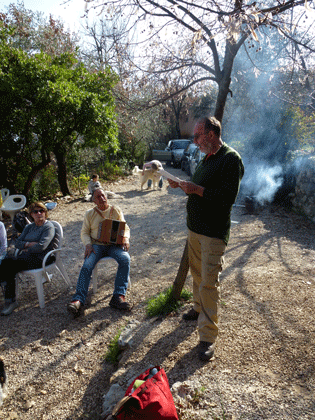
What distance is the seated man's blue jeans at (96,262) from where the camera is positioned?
13.1 feet

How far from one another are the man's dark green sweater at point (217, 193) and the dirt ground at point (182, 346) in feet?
3.85

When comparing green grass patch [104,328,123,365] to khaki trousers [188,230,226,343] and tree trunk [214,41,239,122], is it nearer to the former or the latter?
khaki trousers [188,230,226,343]

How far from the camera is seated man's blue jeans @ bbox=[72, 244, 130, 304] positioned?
3990mm

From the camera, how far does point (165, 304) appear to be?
3.78 m

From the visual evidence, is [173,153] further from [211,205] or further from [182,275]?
[211,205]

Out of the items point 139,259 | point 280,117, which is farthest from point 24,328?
point 280,117

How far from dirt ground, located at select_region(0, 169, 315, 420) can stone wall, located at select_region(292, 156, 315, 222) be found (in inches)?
81.5

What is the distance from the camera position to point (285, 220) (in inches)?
298

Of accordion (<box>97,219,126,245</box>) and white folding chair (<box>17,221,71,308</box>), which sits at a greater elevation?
accordion (<box>97,219,126,245</box>)

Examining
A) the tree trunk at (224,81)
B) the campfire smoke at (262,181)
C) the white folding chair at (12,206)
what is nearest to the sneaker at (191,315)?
the tree trunk at (224,81)

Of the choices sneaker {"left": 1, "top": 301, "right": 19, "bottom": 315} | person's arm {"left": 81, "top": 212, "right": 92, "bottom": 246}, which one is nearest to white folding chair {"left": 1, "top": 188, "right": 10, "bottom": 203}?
sneaker {"left": 1, "top": 301, "right": 19, "bottom": 315}

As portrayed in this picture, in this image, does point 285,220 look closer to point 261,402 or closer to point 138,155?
point 261,402

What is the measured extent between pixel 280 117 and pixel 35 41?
43.5 ft

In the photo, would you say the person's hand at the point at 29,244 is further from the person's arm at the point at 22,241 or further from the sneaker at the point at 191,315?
the sneaker at the point at 191,315
